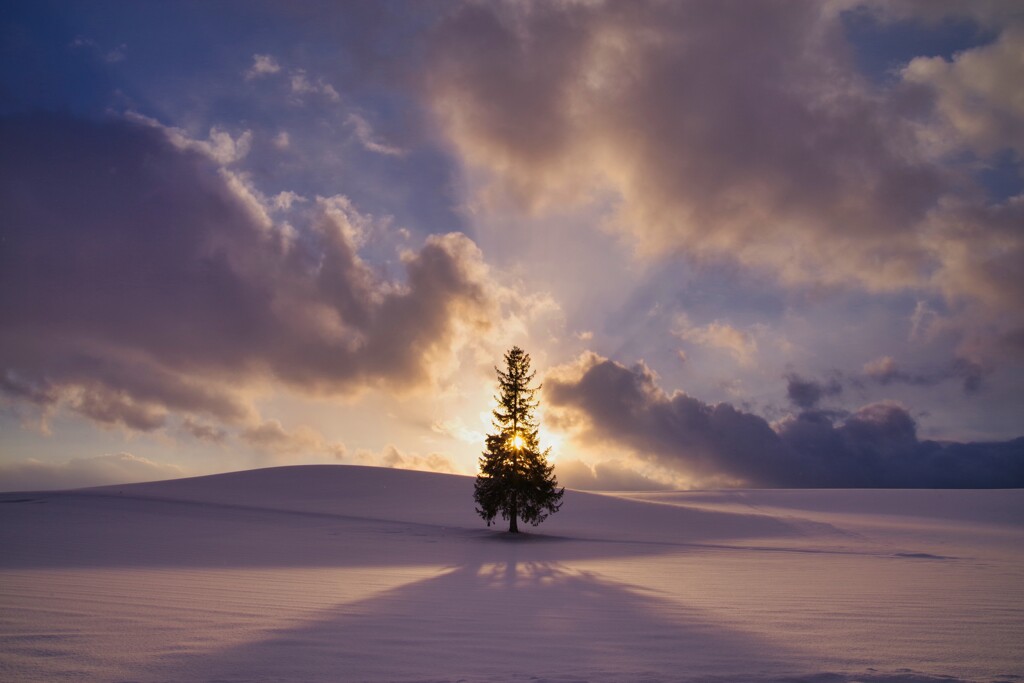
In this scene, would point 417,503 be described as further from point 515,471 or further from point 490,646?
point 490,646

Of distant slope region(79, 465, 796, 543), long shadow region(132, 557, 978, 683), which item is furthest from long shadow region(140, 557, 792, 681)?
distant slope region(79, 465, 796, 543)

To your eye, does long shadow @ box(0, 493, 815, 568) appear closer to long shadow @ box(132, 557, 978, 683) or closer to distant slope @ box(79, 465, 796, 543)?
distant slope @ box(79, 465, 796, 543)

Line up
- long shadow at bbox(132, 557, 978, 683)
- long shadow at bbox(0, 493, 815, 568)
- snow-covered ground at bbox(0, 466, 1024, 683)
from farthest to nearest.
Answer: long shadow at bbox(0, 493, 815, 568) → snow-covered ground at bbox(0, 466, 1024, 683) → long shadow at bbox(132, 557, 978, 683)

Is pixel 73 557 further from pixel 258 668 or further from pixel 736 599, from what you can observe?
pixel 736 599

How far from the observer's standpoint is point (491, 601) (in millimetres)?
12672

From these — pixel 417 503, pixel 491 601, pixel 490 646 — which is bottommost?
pixel 417 503

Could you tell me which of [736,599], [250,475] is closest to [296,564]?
[736,599]

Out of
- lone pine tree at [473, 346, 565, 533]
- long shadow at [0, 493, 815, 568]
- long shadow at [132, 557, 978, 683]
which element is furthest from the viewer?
→ lone pine tree at [473, 346, 565, 533]

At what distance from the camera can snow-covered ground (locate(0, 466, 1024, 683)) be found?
22.9 ft

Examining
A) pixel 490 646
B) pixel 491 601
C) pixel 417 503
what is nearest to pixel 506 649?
pixel 490 646

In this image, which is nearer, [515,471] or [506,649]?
[506,649]

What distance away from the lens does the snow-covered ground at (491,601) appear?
22.9ft

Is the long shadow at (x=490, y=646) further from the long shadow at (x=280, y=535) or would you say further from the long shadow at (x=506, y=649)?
the long shadow at (x=280, y=535)

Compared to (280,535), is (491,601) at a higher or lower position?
higher
